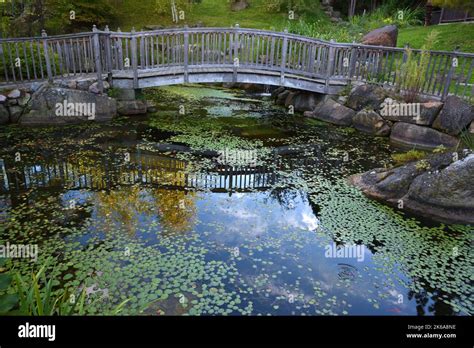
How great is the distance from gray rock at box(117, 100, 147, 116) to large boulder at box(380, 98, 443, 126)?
268 inches

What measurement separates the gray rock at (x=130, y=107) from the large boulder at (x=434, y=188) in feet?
23.0

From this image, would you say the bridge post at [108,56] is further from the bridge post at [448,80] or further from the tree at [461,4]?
the tree at [461,4]

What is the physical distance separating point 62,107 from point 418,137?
353 inches

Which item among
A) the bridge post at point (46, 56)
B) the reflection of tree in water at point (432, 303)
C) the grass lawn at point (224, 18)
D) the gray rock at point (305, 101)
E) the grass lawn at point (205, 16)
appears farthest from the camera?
the grass lawn at point (205, 16)

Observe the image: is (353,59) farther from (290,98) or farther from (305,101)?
(290,98)

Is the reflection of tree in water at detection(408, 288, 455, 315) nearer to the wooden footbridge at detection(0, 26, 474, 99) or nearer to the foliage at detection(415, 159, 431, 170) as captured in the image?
the foliage at detection(415, 159, 431, 170)

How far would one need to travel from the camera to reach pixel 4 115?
8.77 meters

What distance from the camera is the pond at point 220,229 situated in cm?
376

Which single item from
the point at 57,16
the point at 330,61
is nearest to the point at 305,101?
the point at 330,61

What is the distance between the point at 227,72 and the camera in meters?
10.9

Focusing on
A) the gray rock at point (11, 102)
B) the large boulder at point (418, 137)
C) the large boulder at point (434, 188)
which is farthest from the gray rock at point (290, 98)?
the gray rock at point (11, 102)

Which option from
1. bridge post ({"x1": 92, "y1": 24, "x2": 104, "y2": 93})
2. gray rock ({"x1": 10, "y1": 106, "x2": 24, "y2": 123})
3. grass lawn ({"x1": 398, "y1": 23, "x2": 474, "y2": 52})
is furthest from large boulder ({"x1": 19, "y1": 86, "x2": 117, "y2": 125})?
grass lawn ({"x1": 398, "y1": 23, "x2": 474, "y2": 52})

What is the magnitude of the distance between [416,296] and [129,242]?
3407mm
